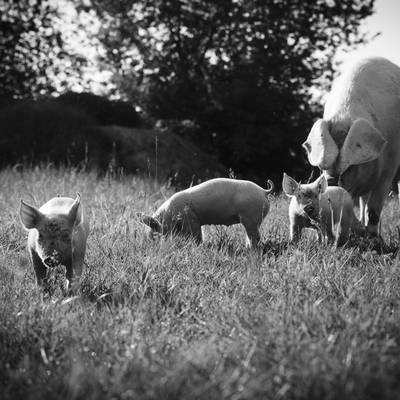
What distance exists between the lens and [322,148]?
4316 mm

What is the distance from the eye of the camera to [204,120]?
13.6 m

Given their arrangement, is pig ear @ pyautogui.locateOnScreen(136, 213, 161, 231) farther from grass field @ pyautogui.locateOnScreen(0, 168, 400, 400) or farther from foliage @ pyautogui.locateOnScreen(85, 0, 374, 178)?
foliage @ pyautogui.locateOnScreen(85, 0, 374, 178)

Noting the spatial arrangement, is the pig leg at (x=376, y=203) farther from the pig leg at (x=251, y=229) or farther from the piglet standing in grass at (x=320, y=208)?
the pig leg at (x=251, y=229)

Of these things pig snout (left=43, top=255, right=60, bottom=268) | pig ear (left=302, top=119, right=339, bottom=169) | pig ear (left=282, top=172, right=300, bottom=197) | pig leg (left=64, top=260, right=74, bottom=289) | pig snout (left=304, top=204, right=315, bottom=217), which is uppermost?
pig ear (left=302, top=119, right=339, bottom=169)

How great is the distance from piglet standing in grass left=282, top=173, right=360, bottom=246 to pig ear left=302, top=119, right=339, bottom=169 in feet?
0.45

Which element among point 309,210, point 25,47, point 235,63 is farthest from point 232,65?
point 309,210

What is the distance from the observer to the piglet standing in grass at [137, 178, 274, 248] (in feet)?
14.8

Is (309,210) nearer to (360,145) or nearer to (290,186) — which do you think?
(290,186)

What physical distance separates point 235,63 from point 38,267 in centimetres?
1108

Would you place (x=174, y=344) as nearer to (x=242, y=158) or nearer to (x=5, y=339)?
(x=5, y=339)

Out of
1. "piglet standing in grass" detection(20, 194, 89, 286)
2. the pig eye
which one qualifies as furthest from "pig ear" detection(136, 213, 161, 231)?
the pig eye

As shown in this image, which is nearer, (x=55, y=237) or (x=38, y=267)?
(x=55, y=237)

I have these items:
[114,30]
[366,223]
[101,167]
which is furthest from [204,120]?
[366,223]

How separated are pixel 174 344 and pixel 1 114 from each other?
32.1 ft
